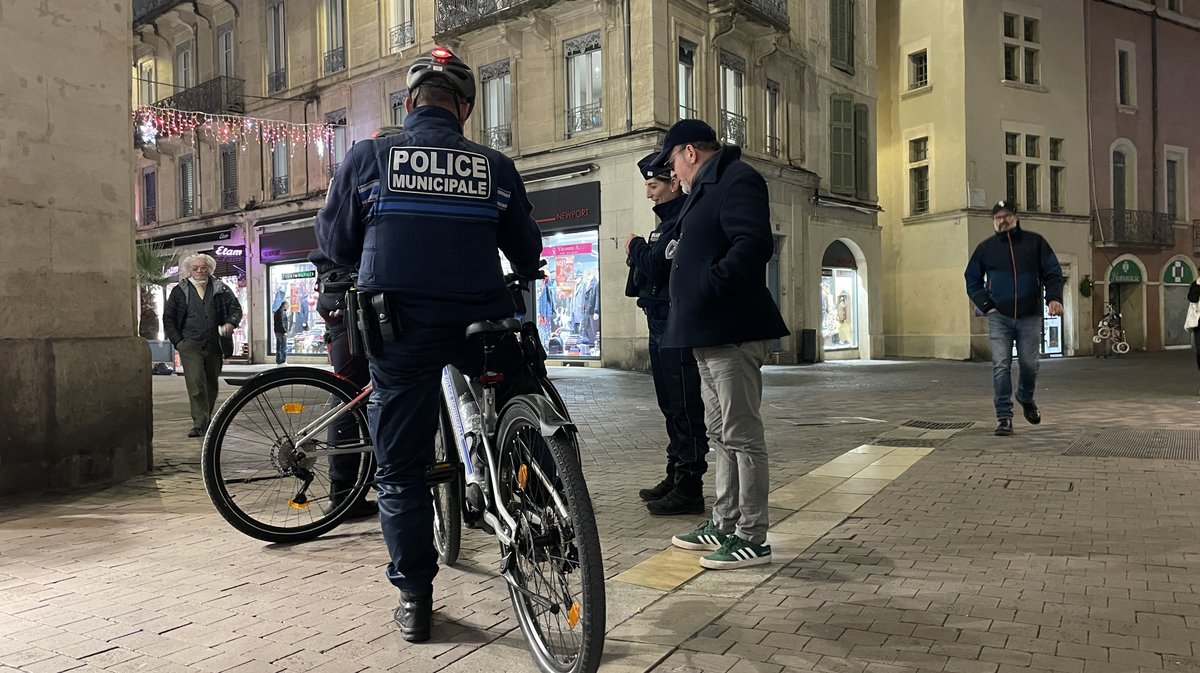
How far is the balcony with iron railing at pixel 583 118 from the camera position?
62.8 feet

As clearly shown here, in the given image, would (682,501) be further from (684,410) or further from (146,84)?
(146,84)

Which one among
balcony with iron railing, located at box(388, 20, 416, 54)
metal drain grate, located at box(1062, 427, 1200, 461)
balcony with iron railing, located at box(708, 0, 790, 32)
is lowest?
metal drain grate, located at box(1062, 427, 1200, 461)

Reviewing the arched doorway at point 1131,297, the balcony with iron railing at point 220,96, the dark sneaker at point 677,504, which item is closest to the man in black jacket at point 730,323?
the dark sneaker at point 677,504

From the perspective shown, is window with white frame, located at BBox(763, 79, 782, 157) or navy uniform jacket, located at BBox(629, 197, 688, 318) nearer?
navy uniform jacket, located at BBox(629, 197, 688, 318)

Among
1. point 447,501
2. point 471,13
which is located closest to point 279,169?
point 471,13

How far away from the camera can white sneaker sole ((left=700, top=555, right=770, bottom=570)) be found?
11.8 ft

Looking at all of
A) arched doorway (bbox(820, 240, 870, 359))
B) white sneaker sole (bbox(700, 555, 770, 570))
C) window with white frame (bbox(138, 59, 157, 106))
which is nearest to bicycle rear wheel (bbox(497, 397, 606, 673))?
white sneaker sole (bbox(700, 555, 770, 570))

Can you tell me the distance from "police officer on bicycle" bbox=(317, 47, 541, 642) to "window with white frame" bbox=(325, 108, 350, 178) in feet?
75.0

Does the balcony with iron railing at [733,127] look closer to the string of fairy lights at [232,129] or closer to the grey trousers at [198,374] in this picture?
the string of fairy lights at [232,129]

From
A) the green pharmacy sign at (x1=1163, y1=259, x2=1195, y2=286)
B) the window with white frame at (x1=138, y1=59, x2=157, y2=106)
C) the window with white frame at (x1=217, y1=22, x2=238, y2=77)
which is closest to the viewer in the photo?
the window with white frame at (x1=217, y1=22, x2=238, y2=77)

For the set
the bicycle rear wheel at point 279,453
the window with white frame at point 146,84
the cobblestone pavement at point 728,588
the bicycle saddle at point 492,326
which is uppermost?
the window with white frame at point 146,84

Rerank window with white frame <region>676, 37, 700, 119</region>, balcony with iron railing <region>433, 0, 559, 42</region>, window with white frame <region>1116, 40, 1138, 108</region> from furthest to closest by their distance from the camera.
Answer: window with white frame <region>1116, 40, 1138, 108</region> → balcony with iron railing <region>433, 0, 559, 42</region> → window with white frame <region>676, 37, 700, 119</region>

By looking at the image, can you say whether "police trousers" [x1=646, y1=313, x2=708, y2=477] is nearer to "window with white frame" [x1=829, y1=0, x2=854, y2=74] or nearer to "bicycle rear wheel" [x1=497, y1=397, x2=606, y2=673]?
"bicycle rear wheel" [x1=497, y1=397, x2=606, y2=673]

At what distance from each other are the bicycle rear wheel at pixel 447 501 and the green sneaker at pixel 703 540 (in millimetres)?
1038
